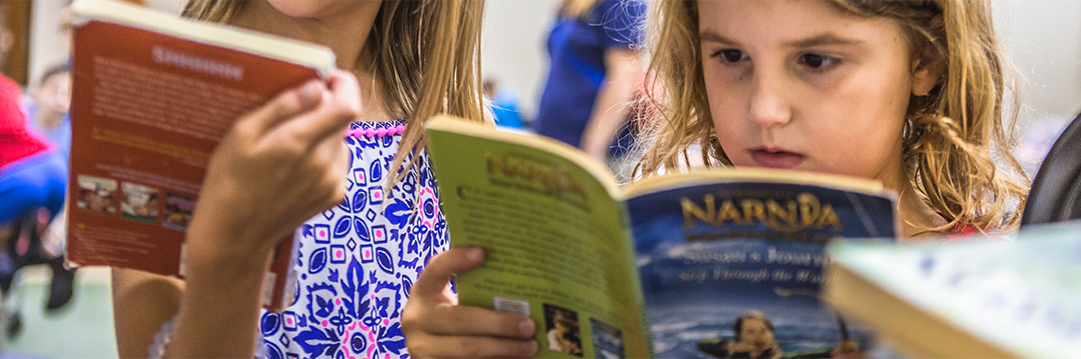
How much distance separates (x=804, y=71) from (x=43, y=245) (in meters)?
3.06

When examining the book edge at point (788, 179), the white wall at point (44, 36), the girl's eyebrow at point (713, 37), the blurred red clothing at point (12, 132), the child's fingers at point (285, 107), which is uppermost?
the white wall at point (44, 36)

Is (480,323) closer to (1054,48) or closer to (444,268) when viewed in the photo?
(444,268)

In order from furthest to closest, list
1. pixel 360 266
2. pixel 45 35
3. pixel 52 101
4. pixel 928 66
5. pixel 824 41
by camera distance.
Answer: pixel 45 35 < pixel 52 101 < pixel 360 266 < pixel 928 66 < pixel 824 41

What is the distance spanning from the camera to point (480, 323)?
691mm

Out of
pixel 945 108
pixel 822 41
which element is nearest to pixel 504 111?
pixel 945 108

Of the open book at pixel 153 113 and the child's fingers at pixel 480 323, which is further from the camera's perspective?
the child's fingers at pixel 480 323

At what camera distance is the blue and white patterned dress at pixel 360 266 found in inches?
38.9

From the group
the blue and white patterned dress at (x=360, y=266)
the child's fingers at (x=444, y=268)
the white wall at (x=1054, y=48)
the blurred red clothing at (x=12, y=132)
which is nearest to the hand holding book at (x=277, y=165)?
the child's fingers at (x=444, y=268)

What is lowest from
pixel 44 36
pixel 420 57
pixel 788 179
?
pixel 788 179

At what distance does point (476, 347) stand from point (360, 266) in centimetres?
36

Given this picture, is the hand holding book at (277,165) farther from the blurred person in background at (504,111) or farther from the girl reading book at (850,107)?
the blurred person in background at (504,111)

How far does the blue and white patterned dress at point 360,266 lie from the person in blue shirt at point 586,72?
1364mm

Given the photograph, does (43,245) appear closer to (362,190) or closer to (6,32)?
(362,190)

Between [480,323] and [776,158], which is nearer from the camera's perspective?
[480,323]
